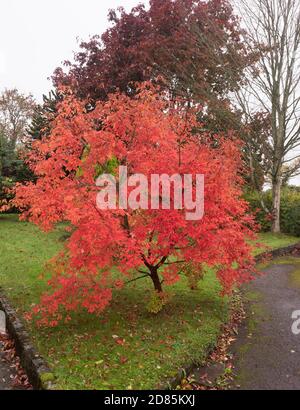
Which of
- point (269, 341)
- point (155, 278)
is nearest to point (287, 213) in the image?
point (269, 341)

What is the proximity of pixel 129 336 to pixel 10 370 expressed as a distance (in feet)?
7.81

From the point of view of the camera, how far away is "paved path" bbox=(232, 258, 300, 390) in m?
6.61

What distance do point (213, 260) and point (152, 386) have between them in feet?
8.87

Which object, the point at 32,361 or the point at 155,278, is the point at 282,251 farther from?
the point at 32,361

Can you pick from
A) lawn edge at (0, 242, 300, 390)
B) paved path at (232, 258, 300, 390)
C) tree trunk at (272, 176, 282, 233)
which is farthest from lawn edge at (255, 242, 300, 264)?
lawn edge at (0, 242, 300, 390)

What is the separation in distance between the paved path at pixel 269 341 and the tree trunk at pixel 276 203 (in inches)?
325

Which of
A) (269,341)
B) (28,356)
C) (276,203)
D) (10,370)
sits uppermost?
(276,203)

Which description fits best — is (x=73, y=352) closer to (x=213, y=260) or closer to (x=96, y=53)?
(x=213, y=260)

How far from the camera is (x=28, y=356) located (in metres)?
6.72

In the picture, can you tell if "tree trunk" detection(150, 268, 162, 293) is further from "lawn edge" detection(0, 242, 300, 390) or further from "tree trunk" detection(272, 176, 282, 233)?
"tree trunk" detection(272, 176, 282, 233)

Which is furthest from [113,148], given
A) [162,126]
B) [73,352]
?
[73,352]

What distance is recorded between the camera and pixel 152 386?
5949 mm

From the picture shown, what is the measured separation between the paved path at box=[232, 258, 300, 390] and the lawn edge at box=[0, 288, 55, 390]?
3230 millimetres

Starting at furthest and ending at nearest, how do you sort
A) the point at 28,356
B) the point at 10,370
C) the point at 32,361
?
the point at 10,370
the point at 28,356
the point at 32,361
